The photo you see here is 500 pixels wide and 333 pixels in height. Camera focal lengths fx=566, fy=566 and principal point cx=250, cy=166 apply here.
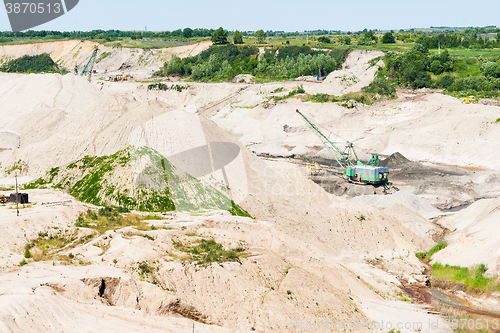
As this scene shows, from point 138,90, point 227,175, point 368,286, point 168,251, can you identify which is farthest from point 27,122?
point 138,90

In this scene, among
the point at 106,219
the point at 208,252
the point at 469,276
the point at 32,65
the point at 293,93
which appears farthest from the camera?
the point at 32,65

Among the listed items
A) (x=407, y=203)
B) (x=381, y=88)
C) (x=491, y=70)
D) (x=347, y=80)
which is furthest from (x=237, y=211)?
(x=491, y=70)

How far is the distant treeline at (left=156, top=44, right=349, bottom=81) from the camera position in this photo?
420 feet

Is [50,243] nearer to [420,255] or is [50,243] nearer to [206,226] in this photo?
[206,226]

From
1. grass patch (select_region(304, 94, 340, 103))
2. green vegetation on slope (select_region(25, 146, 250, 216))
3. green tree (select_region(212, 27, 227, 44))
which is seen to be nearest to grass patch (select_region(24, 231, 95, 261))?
green vegetation on slope (select_region(25, 146, 250, 216))

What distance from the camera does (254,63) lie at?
137000mm

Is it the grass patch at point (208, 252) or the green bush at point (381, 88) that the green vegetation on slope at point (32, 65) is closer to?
the green bush at point (381, 88)

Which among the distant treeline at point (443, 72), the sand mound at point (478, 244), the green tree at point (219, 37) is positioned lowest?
the sand mound at point (478, 244)

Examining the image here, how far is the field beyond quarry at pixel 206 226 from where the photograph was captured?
24.9m

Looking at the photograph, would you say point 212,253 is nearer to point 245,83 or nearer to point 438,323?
point 438,323

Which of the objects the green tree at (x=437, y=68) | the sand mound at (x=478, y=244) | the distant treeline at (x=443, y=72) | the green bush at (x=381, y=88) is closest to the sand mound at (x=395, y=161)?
the sand mound at (x=478, y=244)

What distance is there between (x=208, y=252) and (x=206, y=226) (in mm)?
5299

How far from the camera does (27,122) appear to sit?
191 feet

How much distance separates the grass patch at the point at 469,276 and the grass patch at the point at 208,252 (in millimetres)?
15110
